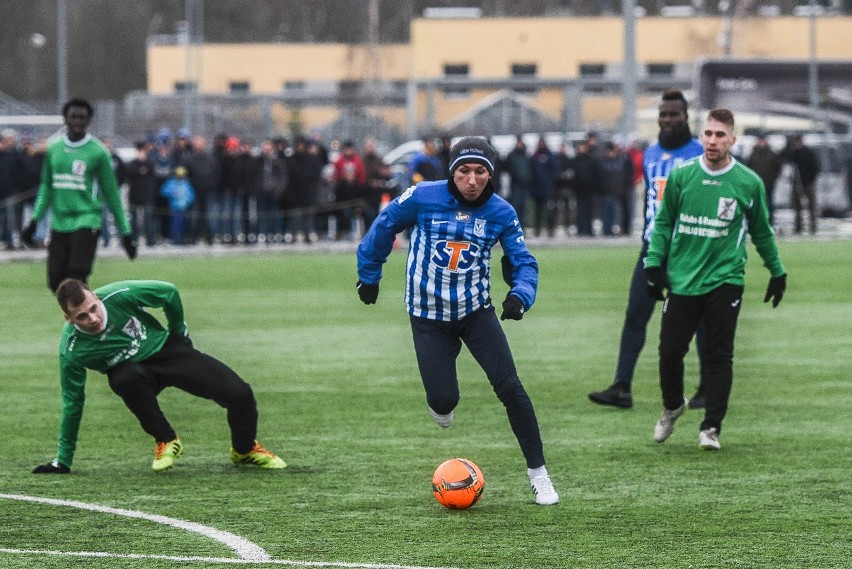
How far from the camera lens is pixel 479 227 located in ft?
28.2

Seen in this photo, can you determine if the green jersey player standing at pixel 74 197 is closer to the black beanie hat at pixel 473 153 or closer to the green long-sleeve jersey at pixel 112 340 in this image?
the green long-sleeve jersey at pixel 112 340

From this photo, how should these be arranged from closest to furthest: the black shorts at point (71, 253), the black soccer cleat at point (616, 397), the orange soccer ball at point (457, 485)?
the orange soccer ball at point (457, 485)
the black soccer cleat at point (616, 397)
the black shorts at point (71, 253)

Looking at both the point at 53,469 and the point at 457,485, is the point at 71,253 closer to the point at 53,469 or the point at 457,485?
the point at 53,469

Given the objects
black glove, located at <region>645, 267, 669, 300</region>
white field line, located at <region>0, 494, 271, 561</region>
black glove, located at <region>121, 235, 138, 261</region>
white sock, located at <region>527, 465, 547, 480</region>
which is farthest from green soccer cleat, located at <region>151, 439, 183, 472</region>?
black glove, located at <region>121, 235, 138, 261</region>

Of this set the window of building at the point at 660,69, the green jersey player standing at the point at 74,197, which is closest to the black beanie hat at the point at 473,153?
the green jersey player standing at the point at 74,197

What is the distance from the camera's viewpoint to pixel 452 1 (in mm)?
83375

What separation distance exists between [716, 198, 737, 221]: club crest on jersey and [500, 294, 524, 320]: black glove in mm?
2012

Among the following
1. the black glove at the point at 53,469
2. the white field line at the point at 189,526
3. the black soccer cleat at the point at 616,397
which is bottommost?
the white field line at the point at 189,526

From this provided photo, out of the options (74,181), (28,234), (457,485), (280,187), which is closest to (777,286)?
(457,485)

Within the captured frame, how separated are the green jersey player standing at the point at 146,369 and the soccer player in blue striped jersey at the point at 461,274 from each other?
1234 mm

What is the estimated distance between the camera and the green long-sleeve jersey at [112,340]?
9.34 metres

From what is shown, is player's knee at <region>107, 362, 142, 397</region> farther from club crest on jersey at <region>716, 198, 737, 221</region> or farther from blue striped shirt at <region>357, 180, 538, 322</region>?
club crest on jersey at <region>716, 198, 737, 221</region>

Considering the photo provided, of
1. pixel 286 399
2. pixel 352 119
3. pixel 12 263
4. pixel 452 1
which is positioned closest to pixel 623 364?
pixel 286 399

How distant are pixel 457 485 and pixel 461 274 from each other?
3.44 feet
